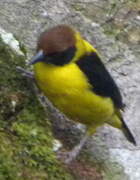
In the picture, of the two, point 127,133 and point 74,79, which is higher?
point 74,79

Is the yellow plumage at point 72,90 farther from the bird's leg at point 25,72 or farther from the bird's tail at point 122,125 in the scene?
the bird's tail at point 122,125

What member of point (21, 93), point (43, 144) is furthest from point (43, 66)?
point (43, 144)

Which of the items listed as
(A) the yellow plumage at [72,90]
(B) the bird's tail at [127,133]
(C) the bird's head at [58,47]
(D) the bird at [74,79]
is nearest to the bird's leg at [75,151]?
(D) the bird at [74,79]

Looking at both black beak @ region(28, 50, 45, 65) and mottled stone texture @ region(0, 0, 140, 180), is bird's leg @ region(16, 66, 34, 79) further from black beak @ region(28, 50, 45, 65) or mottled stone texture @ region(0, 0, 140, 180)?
black beak @ region(28, 50, 45, 65)

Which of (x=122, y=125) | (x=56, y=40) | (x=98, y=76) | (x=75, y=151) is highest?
(x=56, y=40)

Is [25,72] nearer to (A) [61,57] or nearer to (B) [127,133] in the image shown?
(A) [61,57]

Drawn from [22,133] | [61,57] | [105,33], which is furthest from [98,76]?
[22,133]

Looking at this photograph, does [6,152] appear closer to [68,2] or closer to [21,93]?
[21,93]
